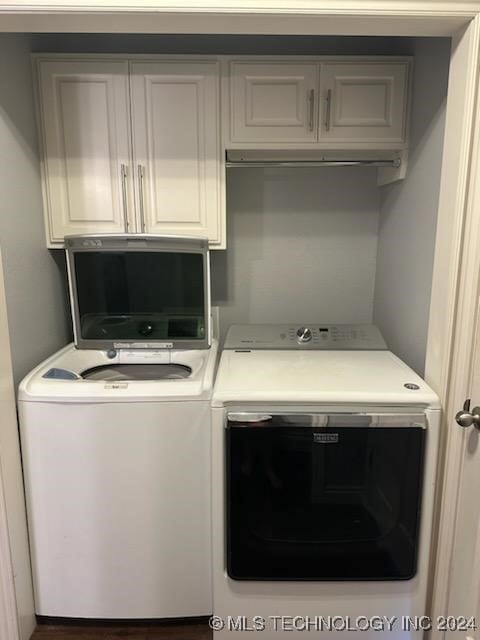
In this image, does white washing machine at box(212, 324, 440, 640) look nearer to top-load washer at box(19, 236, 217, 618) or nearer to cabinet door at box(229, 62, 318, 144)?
top-load washer at box(19, 236, 217, 618)

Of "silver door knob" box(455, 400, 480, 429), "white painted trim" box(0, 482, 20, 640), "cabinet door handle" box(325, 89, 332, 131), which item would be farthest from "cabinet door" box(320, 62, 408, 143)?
"white painted trim" box(0, 482, 20, 640)

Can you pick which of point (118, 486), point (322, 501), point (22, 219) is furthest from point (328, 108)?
point (118, 486)

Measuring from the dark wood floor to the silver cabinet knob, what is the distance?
119cm

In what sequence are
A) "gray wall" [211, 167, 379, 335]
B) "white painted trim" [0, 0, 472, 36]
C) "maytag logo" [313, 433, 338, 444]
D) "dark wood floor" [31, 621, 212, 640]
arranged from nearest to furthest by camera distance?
"white painted trim" [0, 0, 472, 36] → "maytag logo" [313, 433, 338, 444] → "dark wood floor" [31, 621, 212, 640] → "gray wall" [211, 167, 379, 335]

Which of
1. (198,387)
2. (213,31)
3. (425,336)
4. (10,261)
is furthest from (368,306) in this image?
(10,261)

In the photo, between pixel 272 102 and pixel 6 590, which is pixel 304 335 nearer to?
pixel 272 102

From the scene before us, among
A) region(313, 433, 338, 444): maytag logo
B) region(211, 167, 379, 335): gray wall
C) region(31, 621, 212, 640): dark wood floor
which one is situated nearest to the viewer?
region(313, 433, 338, 444): maytag logo

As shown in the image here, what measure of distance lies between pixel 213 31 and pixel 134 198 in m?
0.71

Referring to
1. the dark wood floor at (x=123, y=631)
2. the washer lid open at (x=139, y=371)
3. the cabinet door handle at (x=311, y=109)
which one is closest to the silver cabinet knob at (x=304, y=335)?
the washer lid open at (x=139, y=371)

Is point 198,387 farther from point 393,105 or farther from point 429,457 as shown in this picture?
point 393,105

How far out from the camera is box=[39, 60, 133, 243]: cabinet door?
1.72 m

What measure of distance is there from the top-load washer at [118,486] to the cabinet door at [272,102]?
0.52m

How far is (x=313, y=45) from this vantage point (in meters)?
1.93

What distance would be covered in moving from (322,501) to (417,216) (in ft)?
3.65
